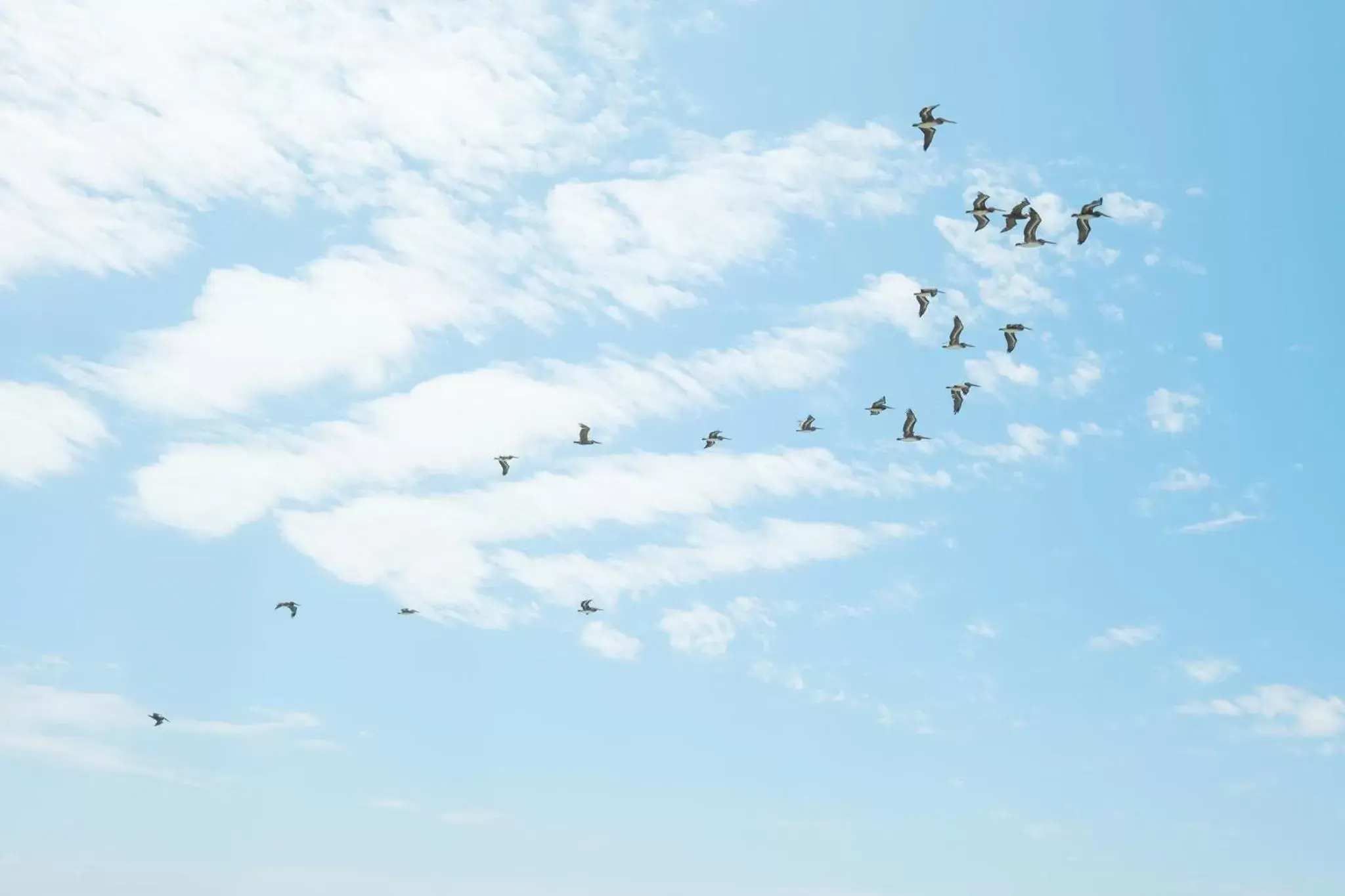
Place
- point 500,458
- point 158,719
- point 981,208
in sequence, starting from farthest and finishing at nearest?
point 158,719, point 500,458, point 981,208

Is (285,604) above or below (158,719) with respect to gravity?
above

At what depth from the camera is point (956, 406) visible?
288ft

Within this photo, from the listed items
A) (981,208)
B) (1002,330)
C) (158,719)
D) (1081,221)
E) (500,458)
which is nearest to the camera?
(1081,221)

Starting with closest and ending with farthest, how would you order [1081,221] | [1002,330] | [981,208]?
[1081,221]
[981,208]
[1002,330]

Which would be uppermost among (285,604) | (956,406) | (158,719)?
(956,406)

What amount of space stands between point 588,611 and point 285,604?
2492 centimetres

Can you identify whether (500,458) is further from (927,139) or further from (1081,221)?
(1081,221)

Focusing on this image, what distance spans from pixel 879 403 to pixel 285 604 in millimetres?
51030

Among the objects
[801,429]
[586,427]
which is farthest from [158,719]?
[801,429]

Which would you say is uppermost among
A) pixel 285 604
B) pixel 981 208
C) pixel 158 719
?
pixel 981 208

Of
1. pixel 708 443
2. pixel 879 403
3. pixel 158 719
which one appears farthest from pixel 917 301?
pixel 158 719

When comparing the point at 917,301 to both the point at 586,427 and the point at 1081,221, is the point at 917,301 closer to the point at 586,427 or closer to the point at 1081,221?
the point at 1081,221

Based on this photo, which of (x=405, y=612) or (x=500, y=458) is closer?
(x=500, y=458)

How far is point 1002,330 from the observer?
283 feet
